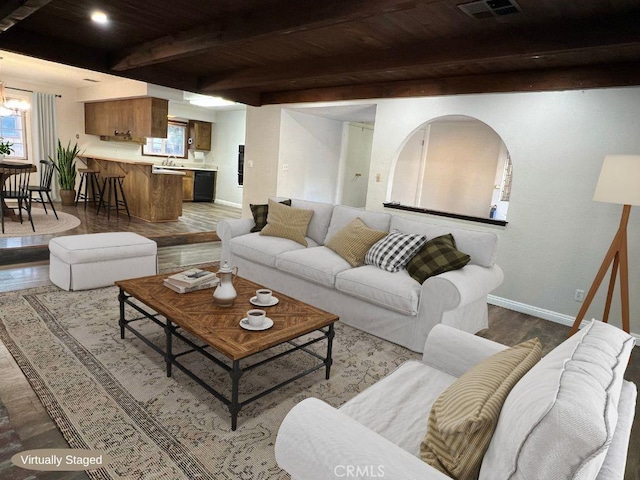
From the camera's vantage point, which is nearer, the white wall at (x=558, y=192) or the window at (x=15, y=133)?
the white wall at (x=558, y=192)

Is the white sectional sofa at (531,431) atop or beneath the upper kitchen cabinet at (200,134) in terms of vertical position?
beneath

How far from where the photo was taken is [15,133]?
773 centimetres

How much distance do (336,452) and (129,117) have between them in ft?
25.3

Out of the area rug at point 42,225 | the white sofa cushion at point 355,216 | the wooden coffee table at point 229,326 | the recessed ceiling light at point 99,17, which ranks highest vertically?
the recessed ceiling light at point 99,17

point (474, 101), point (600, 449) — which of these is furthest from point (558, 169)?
point (600, 449)

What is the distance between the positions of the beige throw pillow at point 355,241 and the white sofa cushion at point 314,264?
0.06 metres

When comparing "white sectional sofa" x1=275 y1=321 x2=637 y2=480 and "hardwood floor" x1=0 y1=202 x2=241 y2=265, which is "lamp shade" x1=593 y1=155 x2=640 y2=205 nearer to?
"white sectional sofa" x1=275 y1=321 x2=637 y2=480

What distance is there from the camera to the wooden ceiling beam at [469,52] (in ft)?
8.73

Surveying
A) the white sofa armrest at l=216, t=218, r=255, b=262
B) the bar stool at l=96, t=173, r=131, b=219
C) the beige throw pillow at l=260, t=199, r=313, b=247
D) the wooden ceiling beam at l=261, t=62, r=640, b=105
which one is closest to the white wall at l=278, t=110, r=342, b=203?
the wooden ceiling beam at l=261, t=62, r=640, b=105

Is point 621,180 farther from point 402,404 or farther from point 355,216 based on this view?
point 402,404

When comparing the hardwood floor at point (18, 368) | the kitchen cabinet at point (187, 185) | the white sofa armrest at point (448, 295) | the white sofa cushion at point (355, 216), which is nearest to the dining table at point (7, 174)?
the hardwood floor at point (18, 368)

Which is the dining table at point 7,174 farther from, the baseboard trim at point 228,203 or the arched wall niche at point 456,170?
the arched wall niche at point 456,170

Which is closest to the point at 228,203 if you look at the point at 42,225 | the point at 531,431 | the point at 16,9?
the point at 42,225

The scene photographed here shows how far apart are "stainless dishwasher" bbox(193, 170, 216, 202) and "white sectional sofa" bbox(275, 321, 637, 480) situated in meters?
9.11
